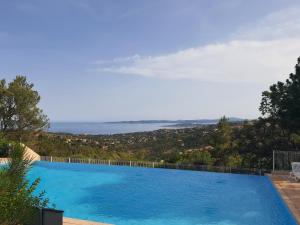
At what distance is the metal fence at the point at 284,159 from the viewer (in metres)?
18.0

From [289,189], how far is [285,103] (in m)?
5.98

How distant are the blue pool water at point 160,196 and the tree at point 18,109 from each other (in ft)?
13.5

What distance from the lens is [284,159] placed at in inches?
722

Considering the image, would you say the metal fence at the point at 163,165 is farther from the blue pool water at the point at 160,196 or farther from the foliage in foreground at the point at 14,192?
the foliage in foreground at the point at 14,192

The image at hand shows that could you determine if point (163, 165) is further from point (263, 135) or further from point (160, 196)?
point (160, 196)

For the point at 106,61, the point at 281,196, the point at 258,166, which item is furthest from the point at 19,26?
the point at 281,196

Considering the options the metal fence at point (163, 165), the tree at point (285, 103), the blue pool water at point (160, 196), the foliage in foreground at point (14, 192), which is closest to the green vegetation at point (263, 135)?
the tree at point (285, 103)

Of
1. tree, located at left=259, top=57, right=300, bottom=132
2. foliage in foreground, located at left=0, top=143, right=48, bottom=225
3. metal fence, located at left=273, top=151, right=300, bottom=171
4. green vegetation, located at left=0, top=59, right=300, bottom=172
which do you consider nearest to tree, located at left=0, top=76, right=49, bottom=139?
green vegetation, located at left=0, top=59, right=300, bottom=172

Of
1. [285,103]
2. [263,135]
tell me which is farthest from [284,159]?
[285,103]

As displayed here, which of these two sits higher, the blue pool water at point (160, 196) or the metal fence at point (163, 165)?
the metal fence at point (163, 165)

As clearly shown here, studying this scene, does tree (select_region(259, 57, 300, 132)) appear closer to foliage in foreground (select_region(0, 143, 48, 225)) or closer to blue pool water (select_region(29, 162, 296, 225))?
blue pool water (select_region(29, 162, 296, 225))

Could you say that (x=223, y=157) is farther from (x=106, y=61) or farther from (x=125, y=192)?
(x=106, y=61)

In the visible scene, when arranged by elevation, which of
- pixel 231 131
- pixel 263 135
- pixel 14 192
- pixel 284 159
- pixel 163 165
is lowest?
pixel 163 165

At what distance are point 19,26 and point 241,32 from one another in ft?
51.0
